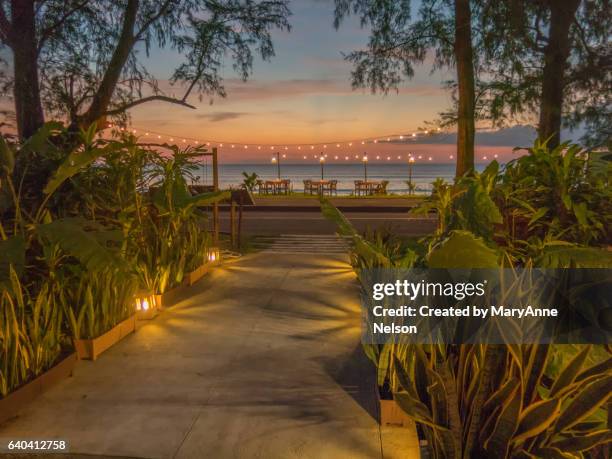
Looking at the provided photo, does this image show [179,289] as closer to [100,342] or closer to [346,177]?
[100,342]

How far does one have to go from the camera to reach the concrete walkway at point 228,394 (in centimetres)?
249

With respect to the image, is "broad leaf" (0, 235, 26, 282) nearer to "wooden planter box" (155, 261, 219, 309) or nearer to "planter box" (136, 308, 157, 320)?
"planter box" (136, 308, 157, 320)

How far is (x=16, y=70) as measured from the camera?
7129 mm

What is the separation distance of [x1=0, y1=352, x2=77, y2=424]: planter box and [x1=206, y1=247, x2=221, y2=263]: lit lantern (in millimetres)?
3266

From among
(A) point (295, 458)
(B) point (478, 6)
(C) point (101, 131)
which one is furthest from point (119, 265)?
(B) point (478, 6)

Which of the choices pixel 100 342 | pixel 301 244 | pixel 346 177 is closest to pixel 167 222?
pixel 100 342

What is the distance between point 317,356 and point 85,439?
1.69m

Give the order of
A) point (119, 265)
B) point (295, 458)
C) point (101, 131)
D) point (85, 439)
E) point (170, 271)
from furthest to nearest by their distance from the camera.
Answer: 1. point (101, 131)
2. point (170, 271)
3. point (119, 265)
4. point (85, 439)
5. point (295, 458)

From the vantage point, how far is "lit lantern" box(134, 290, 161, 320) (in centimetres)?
451

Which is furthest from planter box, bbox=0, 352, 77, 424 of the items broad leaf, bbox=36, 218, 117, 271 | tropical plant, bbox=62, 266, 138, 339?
broad leaf, bbox=36, 218, 117, 271

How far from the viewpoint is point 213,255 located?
22.4 ft

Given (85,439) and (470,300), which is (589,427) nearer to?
(470,300)

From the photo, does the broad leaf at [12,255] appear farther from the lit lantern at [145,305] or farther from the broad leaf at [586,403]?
the broad leaf at [586,403]
